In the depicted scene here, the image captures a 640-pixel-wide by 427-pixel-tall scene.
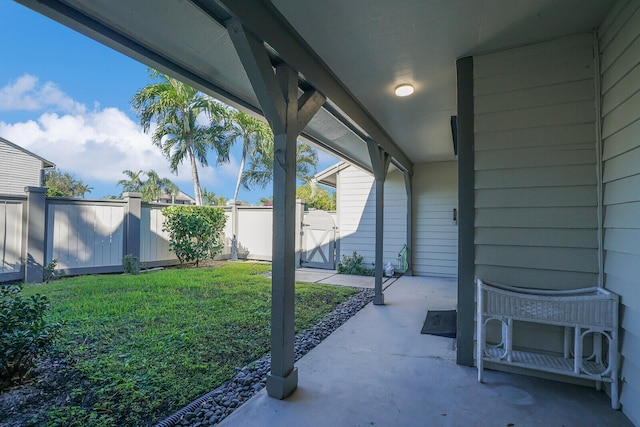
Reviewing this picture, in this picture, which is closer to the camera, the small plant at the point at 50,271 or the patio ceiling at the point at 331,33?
the patio ceiling at the point at 331,33

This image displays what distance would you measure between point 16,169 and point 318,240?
39.4 feet

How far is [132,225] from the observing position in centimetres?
636

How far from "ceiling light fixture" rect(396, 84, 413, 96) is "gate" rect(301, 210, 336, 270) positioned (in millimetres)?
4753

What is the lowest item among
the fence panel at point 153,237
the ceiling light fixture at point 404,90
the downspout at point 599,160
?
the fence panel at point 153,237

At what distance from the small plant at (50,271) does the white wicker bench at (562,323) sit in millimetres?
6626

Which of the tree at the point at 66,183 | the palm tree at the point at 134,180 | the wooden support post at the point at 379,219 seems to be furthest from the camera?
the palm tree at the point at 134,180

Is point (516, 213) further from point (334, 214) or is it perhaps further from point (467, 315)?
point (334, 214)

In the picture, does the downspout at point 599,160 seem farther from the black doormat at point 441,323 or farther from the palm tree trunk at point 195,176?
the palm tree trunk at point 195,176

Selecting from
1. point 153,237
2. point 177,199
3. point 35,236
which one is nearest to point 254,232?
point 153,237

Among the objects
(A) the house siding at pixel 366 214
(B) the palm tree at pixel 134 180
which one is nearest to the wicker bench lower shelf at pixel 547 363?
(A) the house siding at pixel 366 214

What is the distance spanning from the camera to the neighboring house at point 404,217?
6727 millimetres

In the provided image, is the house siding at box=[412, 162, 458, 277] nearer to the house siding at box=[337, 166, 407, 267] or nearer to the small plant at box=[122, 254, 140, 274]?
the house siding at box=[337, 166, 407, 267]

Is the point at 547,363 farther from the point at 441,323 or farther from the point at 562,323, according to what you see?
the point at 441,323

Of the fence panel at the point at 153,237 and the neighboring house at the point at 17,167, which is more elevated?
the neighboring house at the point at 17,167
